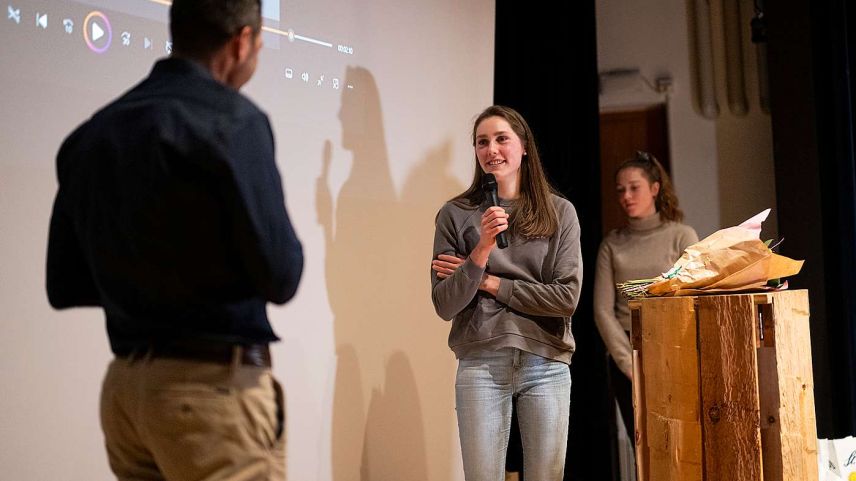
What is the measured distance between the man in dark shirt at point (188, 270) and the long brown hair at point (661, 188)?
2.46m

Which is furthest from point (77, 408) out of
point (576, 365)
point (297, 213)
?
Result: point (576, 365)

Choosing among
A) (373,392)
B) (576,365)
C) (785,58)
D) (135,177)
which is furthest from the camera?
(785,58)

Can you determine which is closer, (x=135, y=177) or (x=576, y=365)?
(x=135, y=177)

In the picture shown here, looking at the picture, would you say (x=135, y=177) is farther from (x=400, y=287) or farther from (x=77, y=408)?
(x=400, y=287)

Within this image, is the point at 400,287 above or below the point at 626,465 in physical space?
above

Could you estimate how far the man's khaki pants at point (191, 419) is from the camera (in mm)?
1188

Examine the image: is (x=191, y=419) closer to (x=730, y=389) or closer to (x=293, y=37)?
(x=730, y=389)

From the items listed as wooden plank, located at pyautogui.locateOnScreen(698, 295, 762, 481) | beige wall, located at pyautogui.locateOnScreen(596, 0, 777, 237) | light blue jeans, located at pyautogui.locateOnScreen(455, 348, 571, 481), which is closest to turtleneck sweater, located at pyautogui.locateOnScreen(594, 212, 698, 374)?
light blue jeans, located at pyautogui.locateOnScreen(455, 348, 571, 481)

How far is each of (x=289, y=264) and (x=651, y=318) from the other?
47.5 inches

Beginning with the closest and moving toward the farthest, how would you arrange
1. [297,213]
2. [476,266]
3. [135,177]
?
[135,177], [476,266], [297,213]

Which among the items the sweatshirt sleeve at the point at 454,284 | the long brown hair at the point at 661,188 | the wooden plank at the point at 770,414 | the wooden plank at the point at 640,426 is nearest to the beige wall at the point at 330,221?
the sweatshirt sleeve at the point at 454,284

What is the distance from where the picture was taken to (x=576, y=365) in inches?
157

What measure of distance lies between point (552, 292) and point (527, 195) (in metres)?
0.37

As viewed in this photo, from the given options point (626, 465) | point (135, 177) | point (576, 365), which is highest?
point (135, 177)
